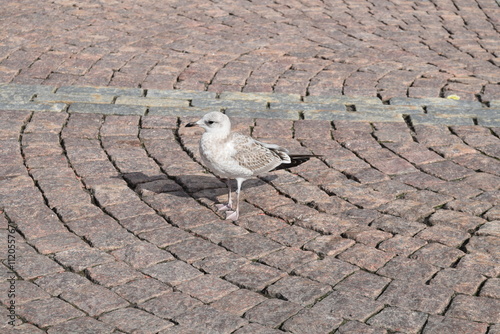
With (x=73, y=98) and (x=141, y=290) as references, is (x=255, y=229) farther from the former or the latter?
(x=73, y=98)

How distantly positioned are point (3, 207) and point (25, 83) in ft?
9.47

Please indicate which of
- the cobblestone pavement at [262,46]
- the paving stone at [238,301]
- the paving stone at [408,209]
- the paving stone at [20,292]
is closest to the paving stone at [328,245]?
the paving stone at [408,209]

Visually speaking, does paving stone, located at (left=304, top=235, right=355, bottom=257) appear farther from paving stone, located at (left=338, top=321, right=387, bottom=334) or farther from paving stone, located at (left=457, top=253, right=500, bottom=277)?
paving stone, located at (left=338, top=321, right=387, bottom=334)

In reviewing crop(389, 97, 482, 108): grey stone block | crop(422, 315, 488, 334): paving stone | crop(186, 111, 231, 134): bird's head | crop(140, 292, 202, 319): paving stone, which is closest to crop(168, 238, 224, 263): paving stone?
crop(140, 292, 202, 319): paving stone

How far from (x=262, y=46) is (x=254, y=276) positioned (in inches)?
205

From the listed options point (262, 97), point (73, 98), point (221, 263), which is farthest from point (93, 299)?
point (262, 97)

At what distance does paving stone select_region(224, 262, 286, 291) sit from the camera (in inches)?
193

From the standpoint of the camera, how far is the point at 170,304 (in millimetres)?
4641

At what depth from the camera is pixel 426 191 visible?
6.26 m

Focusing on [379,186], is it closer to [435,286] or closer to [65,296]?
[435,286]

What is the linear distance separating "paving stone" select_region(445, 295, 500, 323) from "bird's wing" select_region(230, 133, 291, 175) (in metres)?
1.85

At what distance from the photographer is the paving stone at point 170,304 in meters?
4.55

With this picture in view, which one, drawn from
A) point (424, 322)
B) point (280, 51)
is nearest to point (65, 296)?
point (424, 322)

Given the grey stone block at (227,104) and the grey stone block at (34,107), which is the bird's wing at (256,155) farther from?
the grey stone block at (34,107)
